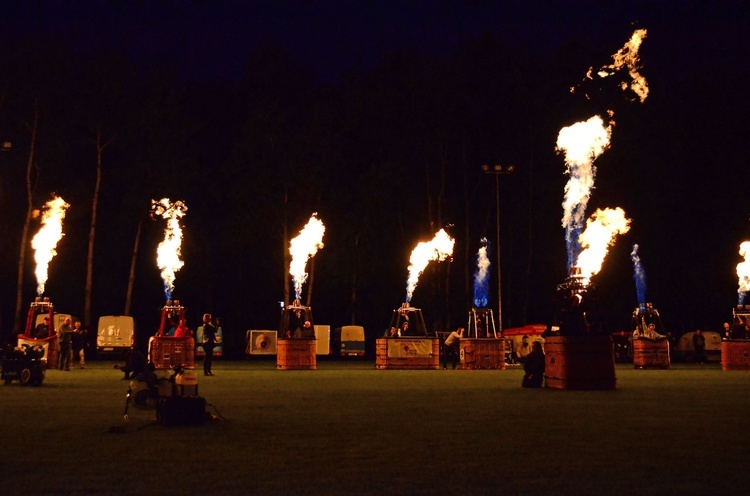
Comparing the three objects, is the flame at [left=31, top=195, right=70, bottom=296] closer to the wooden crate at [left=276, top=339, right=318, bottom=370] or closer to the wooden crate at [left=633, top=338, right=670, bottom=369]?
the wooden crate at [left=276, top=339, right=318, bottom=370]

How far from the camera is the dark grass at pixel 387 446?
26.8 ft

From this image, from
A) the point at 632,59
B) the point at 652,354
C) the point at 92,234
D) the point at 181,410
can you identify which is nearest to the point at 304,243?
the point at 92,234

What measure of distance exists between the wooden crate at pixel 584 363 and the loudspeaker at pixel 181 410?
11.4 metres

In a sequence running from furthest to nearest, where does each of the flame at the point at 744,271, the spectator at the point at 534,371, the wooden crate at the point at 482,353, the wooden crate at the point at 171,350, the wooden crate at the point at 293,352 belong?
the flame at the point at 744,271, the wooden crate at the point at 482,353, the wooden crate at the point at 293,352, the wooden crate at the point at 171,350, the spectator at the point at 534,371

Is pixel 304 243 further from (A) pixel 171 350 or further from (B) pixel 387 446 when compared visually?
(B) pixel 387 446

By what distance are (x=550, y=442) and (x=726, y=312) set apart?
5582cm

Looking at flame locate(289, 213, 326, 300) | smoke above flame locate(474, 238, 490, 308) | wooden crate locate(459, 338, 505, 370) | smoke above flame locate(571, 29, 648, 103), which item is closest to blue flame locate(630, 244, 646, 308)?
smoke above flame locate(474, 238, 490, 308)

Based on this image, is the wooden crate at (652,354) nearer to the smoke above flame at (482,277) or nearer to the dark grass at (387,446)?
the dark grass at (387,446)

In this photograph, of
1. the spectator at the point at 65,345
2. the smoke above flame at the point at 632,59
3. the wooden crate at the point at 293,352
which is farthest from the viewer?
the wooden crate at the point at 293,352

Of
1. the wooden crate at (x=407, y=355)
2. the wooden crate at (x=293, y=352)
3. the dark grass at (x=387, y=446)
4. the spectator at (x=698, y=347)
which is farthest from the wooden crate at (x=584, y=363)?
the spectator at (x=698, y=347)

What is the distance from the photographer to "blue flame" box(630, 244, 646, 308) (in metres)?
62.1

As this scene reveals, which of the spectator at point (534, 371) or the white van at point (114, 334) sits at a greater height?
the white van at point (114, 334)

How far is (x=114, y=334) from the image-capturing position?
168 ft

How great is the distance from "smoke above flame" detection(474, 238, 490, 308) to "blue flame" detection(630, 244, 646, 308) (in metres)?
9.49
